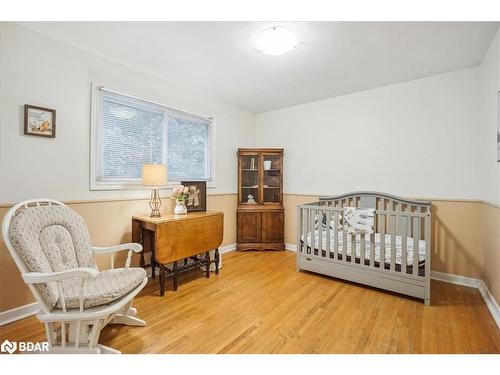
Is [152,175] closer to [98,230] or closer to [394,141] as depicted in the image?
[98,230]

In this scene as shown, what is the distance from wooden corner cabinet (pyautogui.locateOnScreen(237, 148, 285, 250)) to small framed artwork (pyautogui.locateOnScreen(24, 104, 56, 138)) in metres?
2.32

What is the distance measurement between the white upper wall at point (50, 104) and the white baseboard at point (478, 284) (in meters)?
3.33

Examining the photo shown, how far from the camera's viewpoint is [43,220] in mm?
1612

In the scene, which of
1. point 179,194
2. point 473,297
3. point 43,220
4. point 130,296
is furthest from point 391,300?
point 43,220

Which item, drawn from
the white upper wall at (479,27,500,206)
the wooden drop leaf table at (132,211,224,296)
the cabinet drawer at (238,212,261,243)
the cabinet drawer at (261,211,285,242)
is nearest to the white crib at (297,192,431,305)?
the white upper wall at (479,27,500,206)

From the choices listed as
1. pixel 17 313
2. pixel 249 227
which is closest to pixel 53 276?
pixel 17 313

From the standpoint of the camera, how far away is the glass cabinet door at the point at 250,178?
3.87 meters

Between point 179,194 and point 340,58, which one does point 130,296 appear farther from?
point 340,58

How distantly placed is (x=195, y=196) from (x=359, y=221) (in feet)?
6.16

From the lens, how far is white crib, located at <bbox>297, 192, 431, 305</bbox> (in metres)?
2.16

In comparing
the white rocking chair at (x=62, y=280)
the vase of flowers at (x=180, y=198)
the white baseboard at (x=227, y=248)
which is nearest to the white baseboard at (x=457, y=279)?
the white baseboard at (x=227, y=248)

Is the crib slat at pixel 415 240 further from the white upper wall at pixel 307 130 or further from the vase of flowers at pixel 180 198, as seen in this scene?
the vase of flowers at pixel 180 198

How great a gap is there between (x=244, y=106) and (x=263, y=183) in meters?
1.26

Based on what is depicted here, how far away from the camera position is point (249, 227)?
3721 mm
